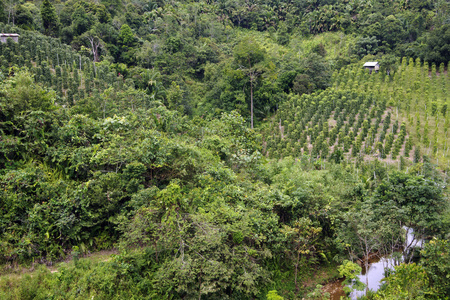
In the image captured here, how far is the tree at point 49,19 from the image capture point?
2403cm

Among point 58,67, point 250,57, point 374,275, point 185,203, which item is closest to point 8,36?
point 58,67

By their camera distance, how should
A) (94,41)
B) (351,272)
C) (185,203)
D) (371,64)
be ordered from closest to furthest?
(185,203) < (351,272) < (94,41) < (371,64)

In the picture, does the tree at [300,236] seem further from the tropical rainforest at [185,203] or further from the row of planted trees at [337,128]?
the row of planted trees at [337,128]

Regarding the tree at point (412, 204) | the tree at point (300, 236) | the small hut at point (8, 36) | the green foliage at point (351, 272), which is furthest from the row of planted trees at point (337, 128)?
the small hut at point (8, 36)

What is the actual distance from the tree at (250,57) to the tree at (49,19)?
15.2 metres

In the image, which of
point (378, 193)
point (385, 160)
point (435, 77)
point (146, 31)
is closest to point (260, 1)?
point (146, 31)

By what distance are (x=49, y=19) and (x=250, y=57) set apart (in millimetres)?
16647

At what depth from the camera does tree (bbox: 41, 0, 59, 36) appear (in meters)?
24.0

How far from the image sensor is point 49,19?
24.8m

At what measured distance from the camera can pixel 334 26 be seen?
1593 inches

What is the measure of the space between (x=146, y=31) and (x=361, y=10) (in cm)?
2851

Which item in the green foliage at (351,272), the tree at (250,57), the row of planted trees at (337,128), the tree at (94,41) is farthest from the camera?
the tree at (94,41)

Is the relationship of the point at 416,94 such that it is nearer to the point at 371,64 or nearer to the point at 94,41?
the point at 371,64

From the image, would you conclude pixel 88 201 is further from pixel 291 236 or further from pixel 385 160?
pixel 385 160
